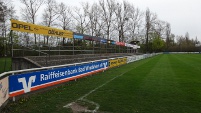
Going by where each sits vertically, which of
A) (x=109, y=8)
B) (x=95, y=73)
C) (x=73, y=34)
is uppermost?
(x=109, y=8)

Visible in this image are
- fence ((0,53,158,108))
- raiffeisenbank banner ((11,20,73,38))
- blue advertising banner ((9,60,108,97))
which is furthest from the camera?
raiffeisenbank banner ((11,20,73,38))

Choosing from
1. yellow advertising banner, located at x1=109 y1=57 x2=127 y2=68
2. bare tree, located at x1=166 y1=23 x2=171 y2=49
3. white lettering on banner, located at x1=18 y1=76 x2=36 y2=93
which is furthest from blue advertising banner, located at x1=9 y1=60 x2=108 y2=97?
bare tree, located at x1=166 y1=23 x2=171 y2=49

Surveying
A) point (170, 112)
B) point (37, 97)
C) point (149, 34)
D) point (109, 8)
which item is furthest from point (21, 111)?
point (149, 34)

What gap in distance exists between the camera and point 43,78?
354 inches

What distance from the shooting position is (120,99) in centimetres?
772

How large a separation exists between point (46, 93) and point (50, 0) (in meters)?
48.5

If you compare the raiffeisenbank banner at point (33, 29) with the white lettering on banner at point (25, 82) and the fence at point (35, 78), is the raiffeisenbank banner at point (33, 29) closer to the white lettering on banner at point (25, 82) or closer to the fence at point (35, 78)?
the fence at point (35, 78)

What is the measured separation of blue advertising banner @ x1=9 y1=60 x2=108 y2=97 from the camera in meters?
7.25

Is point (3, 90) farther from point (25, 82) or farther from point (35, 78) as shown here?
point (35, 78)

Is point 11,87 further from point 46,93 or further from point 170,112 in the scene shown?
point 170,112

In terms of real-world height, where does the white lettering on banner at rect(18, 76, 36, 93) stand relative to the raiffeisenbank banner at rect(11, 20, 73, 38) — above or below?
below

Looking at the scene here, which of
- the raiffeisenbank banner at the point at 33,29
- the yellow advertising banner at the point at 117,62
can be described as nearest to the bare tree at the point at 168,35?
the yellow advertising banner at the point at 117,62

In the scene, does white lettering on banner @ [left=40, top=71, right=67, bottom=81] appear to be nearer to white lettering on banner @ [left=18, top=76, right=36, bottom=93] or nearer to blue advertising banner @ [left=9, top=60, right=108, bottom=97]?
blue advertising banner @ [left=9, top=60, right=108, bottom=97]

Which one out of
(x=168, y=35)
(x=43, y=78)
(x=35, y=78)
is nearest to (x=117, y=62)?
(x=43, y=78)
